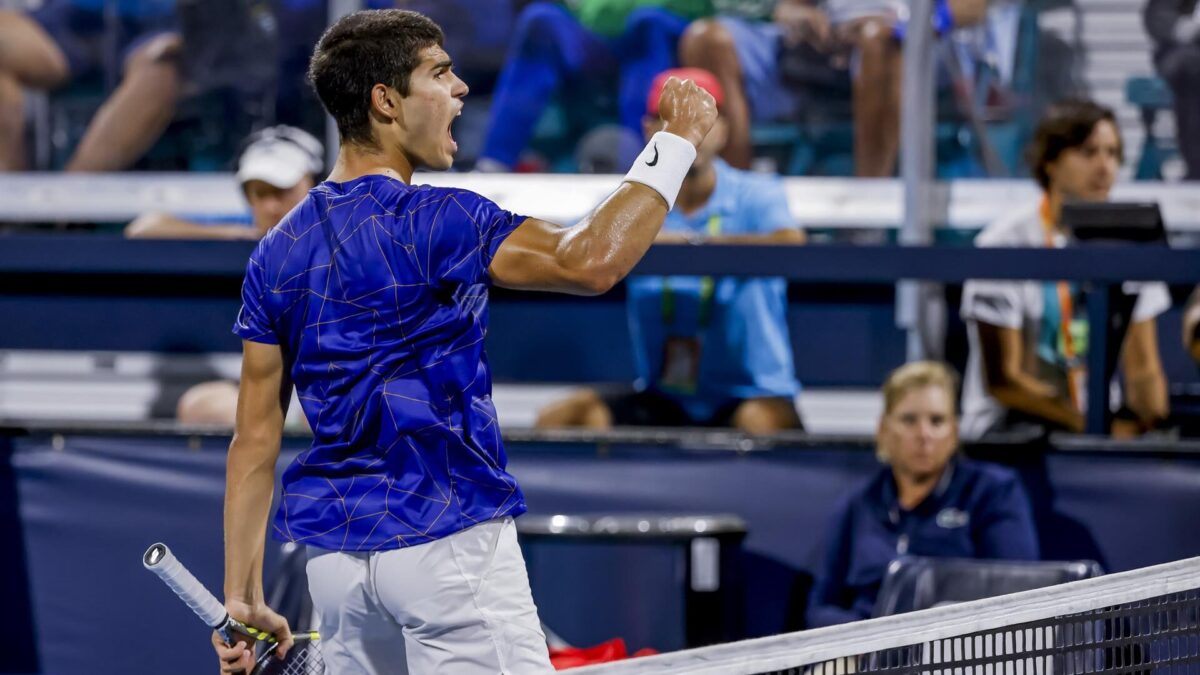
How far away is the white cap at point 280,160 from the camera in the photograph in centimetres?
550

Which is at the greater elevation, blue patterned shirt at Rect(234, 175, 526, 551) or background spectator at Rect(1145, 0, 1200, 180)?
background spectator at Rect(1145, 0, 1200, 180)

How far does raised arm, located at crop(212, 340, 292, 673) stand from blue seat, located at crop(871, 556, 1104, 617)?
7.04 ft

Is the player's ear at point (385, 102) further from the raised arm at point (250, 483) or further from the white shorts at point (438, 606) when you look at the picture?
the white shorts at point (438, 606)

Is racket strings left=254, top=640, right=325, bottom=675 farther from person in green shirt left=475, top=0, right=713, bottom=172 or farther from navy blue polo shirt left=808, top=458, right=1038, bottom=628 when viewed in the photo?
person in green shirt left=475, top=0, right=713, bottom=172

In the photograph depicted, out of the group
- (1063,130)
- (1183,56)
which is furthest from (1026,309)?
(1183,56)

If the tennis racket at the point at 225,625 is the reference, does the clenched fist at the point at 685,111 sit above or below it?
above

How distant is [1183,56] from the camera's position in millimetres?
5875

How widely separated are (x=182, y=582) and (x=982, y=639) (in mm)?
1191

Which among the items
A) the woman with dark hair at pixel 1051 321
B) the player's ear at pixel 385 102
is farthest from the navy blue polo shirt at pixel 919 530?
the player's ear at pixel 385 102

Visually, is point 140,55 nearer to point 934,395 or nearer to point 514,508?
point 934,395

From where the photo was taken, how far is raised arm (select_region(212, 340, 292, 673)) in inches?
95.6

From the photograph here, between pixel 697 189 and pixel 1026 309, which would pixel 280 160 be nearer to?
pixel 697 189

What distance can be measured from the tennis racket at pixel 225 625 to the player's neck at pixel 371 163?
62 cm

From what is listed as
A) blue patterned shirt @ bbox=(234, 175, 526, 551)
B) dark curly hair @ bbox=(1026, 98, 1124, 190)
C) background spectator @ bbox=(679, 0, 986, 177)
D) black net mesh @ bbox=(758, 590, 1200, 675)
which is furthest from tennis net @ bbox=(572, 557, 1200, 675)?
background spectator @ bbox=(679, 0, 986, 177)
